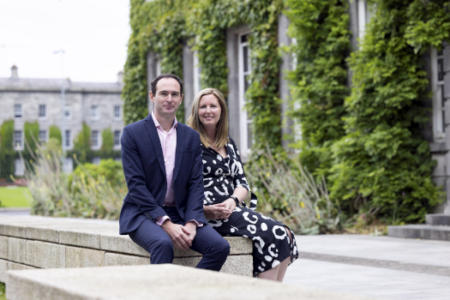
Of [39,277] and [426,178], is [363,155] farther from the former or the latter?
[39,277]

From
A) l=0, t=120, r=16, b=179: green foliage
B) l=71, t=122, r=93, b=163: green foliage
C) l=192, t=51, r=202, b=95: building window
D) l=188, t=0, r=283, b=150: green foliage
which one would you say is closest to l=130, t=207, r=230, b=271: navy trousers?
l=188, t=0, r=283, b=150: green foliage

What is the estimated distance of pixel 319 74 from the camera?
14250 mm

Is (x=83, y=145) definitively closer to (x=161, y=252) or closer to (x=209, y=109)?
(x=209, y=109)

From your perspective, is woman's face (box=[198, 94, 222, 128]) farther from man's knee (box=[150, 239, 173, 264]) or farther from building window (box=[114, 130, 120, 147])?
building window (box=[114, 130, 120, 147])

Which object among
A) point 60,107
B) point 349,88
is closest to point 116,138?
point 60,107

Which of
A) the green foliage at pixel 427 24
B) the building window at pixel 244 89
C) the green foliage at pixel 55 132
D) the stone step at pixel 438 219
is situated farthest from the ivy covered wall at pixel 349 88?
the green foliage at pixel 55 132

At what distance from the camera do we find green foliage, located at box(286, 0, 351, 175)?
45.5 ft

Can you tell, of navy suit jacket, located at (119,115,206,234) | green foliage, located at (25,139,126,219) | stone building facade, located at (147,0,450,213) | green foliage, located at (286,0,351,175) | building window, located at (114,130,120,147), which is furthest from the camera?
building window, located at (114,130,120,147)

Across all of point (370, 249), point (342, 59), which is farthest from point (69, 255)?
point (342, 59)

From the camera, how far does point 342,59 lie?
14.0m

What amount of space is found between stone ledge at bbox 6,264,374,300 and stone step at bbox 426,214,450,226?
26.3 feet

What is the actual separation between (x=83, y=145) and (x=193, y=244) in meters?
68.5

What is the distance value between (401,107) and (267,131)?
4202 millimetres

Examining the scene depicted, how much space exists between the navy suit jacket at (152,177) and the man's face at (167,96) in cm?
12
